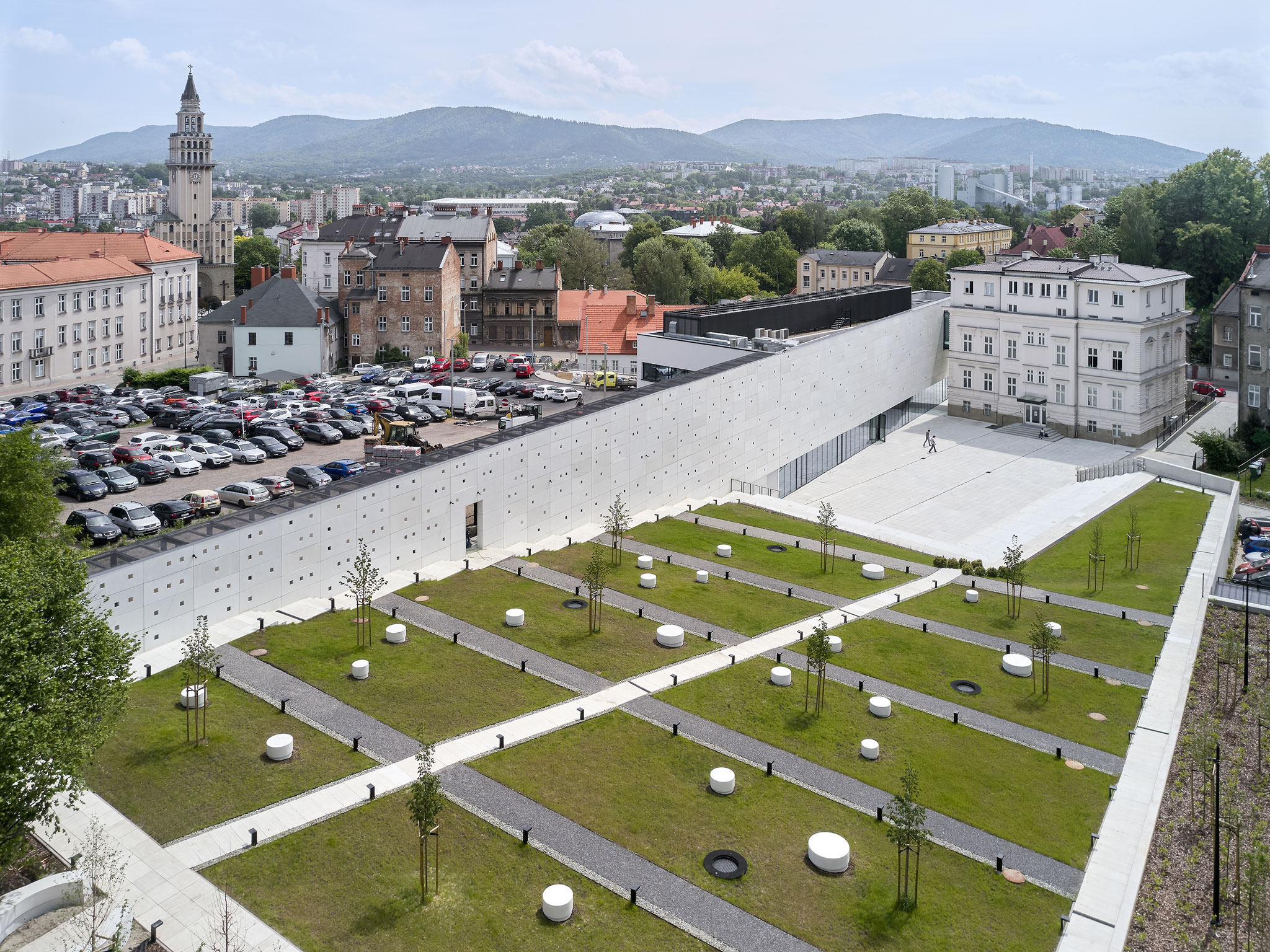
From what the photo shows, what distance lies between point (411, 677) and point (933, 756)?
14.0 metres

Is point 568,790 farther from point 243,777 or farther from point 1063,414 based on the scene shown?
point 1063,414

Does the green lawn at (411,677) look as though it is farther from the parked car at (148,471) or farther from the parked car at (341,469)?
the parked car at (148,471)

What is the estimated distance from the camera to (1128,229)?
98562mm

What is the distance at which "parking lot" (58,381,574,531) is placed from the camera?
1933 inches

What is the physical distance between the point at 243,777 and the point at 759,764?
12.1m

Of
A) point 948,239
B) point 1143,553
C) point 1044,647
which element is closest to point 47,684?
point 1044,647

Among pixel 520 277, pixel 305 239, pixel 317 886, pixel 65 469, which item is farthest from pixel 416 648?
pixel 305 239

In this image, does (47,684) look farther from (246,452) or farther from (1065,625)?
(246,452)

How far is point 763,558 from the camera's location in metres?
41.2

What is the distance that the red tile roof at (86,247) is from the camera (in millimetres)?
96125

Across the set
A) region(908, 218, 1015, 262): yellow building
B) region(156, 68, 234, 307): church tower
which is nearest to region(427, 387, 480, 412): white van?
region(156, 68, 234, 307): church tower

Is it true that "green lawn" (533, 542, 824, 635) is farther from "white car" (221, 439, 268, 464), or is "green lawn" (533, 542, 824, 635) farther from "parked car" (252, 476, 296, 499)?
"white car" (221, 439, 268, 464)

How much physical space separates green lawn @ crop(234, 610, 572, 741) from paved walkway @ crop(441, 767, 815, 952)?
9.11 feet

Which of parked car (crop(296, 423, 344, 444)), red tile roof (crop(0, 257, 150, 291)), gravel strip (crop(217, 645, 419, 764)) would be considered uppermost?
red tile roof (crop(0, 257, 150, 291))
